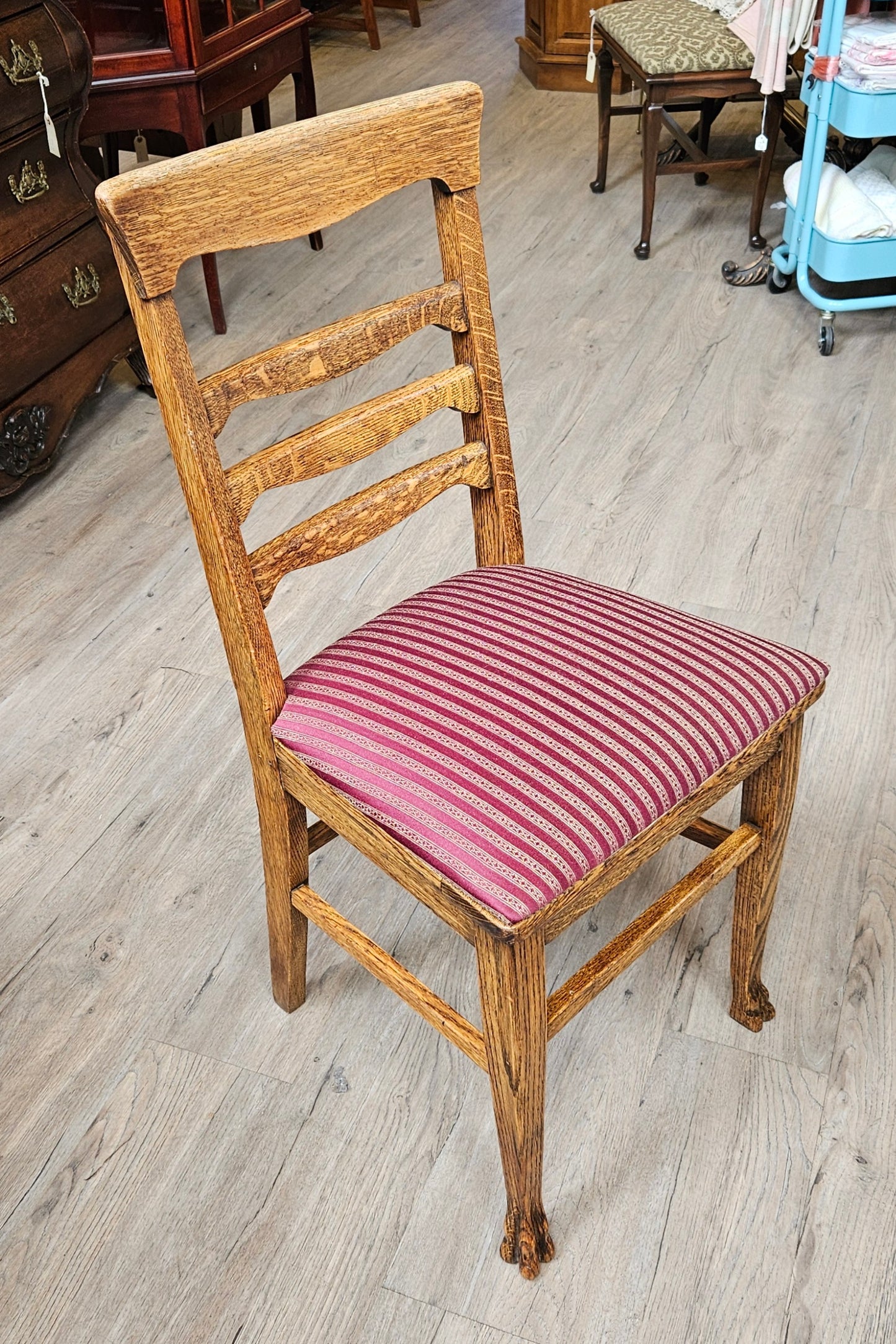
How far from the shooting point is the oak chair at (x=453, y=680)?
963 mm

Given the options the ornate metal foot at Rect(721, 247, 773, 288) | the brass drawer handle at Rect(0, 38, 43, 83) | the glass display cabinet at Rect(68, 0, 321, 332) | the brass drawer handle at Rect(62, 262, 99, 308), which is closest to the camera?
the brass drawer handle at Rect(0, 38, 43, 83)

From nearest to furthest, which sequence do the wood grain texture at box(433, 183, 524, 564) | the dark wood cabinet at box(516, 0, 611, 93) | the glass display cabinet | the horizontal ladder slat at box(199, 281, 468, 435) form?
the horizontal ladder slat at box(199, 281, 468, 435) → the wood grain texture at box(433, 183, 524, 564) → the glass display cabinet → the dark wood cabinet at box(516, 0, 611, 93)

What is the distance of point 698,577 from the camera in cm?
206

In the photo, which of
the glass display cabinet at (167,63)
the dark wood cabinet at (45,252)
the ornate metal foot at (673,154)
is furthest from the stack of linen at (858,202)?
the dark wood cabinet at (45,252)

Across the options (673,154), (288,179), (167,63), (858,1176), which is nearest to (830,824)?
(858,1176)

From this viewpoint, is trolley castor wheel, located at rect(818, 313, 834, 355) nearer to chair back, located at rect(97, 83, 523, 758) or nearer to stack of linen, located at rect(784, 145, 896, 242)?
→ stack of linen, located at rect(784, 145, 896, 242)

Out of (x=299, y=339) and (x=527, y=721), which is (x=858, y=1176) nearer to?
(x=527, y=721)

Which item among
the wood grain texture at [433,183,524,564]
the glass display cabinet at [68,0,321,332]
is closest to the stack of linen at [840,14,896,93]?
the glass display cabinet at [68,0,321,332]

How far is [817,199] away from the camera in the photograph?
8.54ft

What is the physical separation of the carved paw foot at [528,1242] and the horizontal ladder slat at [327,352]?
0.76 metres

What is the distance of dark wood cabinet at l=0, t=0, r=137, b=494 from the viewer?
2080 millimetres

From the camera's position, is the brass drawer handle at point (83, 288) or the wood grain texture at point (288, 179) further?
the brass drawer handle at point (83, 288)

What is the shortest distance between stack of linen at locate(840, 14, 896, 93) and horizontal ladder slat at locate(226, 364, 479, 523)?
1.61 m

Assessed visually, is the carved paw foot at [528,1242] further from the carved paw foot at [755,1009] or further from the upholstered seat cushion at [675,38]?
the upholstered seat cushion at [675,38]
